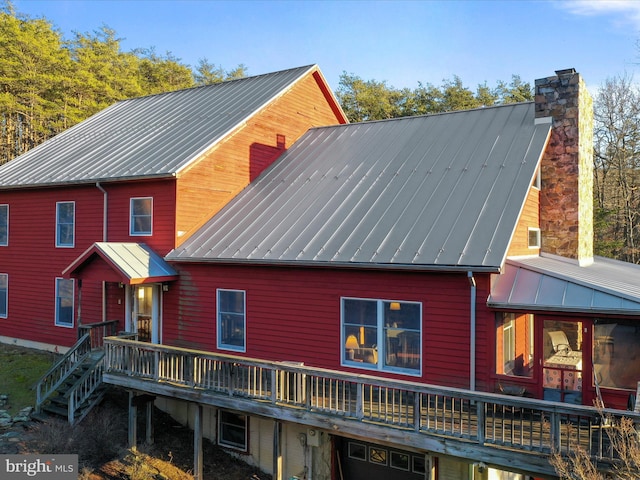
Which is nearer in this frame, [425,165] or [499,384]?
[499,384]

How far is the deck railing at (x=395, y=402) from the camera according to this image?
7891 millimetres

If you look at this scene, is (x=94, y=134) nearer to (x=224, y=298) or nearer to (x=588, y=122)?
(x=224, y=298)

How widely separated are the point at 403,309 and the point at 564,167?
6451mm

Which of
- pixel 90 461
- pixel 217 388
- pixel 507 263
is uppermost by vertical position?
pixel 507 263

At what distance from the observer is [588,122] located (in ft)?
48.5

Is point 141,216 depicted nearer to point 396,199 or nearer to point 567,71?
point 396,199

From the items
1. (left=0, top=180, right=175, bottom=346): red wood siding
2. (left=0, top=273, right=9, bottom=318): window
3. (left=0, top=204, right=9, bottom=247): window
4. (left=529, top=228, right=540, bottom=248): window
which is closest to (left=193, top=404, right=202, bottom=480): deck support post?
(left=0, top=180, right=175, bottom=346): red wood siding

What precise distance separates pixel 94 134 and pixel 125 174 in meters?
6.41

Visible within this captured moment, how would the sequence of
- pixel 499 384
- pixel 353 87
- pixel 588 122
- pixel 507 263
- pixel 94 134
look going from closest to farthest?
pixel 499 384 → pixel 507 263 → pixel 588 122 → pixel 94 134 → pixel 353 87

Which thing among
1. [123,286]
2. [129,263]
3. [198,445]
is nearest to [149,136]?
[123,286]

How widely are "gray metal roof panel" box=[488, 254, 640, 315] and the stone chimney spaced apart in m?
2.59

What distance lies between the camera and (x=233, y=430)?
Result: 14273 millimetres

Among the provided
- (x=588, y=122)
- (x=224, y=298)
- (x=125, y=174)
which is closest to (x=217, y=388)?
(x=224, y=298)

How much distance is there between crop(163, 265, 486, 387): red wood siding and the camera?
10.6 metres
